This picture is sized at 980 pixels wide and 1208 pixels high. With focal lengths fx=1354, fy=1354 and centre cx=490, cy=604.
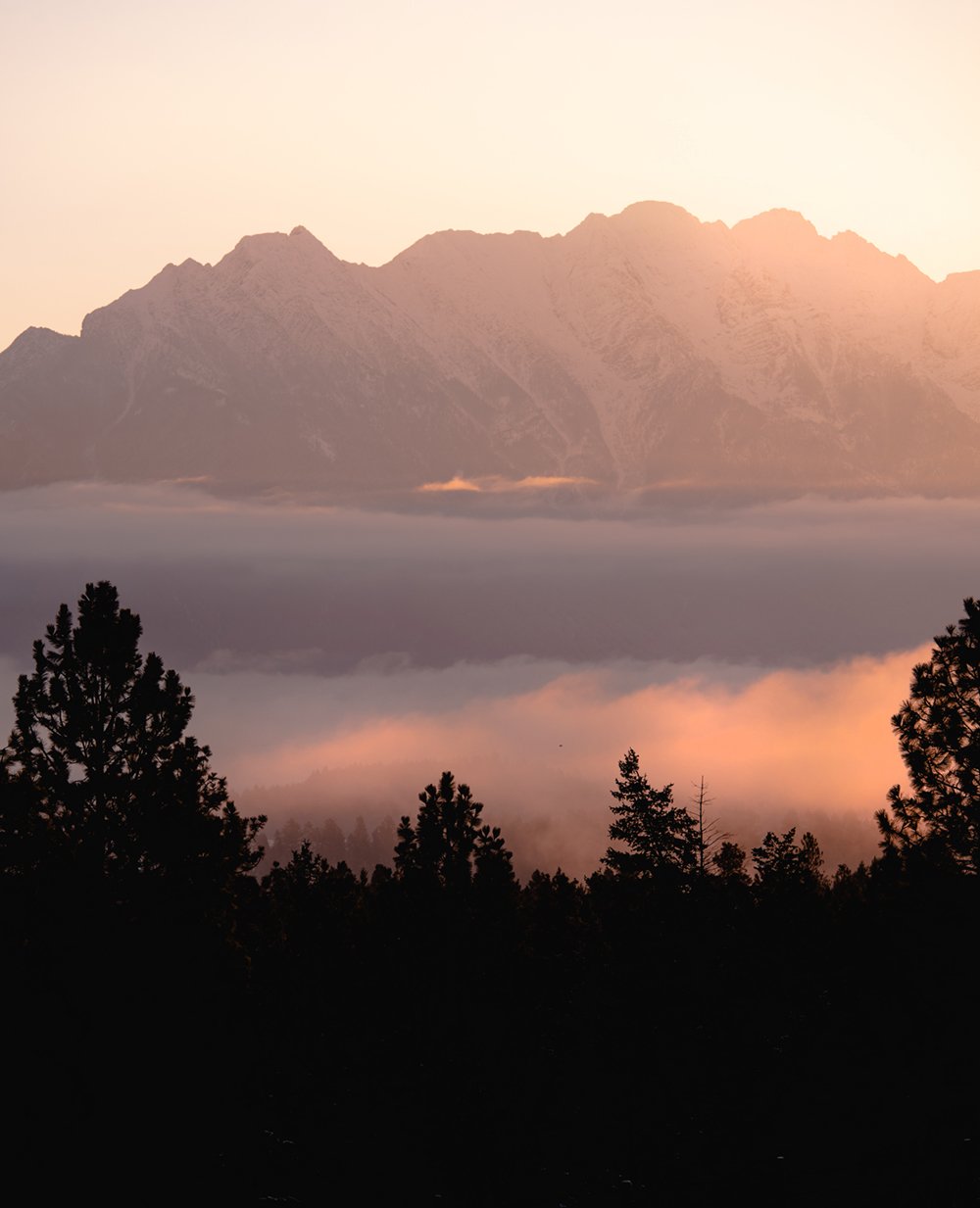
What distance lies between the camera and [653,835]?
50.4 meters

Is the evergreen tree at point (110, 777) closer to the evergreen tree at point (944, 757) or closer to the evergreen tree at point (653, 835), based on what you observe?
the evergreen tree at point (944, 757)

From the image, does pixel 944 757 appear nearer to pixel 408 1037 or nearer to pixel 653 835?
pixel 408 1037

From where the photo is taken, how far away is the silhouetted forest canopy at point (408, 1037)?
29.3 metres

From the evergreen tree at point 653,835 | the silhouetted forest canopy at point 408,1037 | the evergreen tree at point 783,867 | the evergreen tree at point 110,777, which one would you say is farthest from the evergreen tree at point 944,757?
the evergreen tree at point 783,867

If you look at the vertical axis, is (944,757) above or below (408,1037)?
above

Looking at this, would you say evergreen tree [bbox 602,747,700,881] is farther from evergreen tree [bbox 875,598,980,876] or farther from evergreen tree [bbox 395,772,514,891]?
evergreen tree [bbox 875,598,980,876]

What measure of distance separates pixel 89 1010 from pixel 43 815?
5.54 m

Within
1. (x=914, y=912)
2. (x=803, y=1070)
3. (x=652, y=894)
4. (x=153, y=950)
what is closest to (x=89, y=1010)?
(x=153, y=950)

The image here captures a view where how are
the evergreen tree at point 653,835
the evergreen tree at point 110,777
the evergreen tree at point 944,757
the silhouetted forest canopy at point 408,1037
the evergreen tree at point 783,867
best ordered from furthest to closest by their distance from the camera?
the evergreen tree at point 783,867 < the evergreen tree at point 653,835 < the evergreen tree at point 110,777 < the evergreen tree at point 944,757 < the silhouetted forest canopy at point 408,1037

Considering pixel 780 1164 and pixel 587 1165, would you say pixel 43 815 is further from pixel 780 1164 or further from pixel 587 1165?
pixel 780 1164

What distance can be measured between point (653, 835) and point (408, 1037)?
13476mm

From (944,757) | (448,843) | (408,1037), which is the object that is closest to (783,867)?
(448,843)

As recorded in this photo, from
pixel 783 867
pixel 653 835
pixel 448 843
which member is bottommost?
pixel 783 867

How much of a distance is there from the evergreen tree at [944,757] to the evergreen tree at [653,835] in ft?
56.4
